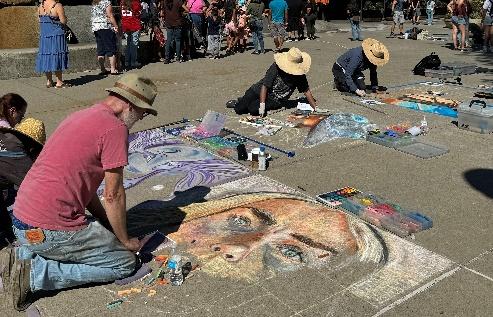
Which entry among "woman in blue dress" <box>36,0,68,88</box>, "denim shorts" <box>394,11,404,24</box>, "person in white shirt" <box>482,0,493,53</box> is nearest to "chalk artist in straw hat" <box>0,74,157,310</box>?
"woman in blue dress" <box>36,0,68,88</box>

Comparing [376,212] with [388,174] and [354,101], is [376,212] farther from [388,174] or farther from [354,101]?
[354,101]

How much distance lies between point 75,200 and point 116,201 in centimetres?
25

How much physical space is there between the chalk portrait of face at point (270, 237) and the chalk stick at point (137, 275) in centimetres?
38

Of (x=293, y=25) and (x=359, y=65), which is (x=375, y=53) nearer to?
(x=359, y=65)

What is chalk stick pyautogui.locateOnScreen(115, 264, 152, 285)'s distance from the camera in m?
3.57

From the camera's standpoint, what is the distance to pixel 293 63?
7.33 meters

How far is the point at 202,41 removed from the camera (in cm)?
1404

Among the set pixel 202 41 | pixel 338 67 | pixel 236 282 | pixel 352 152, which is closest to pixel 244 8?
pixel 202 41

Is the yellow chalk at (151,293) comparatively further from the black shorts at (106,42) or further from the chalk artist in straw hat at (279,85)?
the black shorts at (106,42)

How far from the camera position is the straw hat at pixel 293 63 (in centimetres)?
728

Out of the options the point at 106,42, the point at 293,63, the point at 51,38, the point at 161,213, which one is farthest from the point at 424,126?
the point at 106,42

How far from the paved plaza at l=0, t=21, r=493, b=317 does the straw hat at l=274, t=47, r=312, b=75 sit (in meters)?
1.01

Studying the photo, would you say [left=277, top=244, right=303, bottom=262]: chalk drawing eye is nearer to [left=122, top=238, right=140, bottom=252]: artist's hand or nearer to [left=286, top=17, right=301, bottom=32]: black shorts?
[left=122, top=238, right=140, bottom=252]: artist's hand

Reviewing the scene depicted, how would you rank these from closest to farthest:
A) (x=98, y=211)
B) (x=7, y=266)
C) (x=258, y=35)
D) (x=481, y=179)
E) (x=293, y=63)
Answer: (x=7, y=266)
(x=98, y=211)
(x=481, y=179)
(x=293, y=63)
(x=258, y=35)
